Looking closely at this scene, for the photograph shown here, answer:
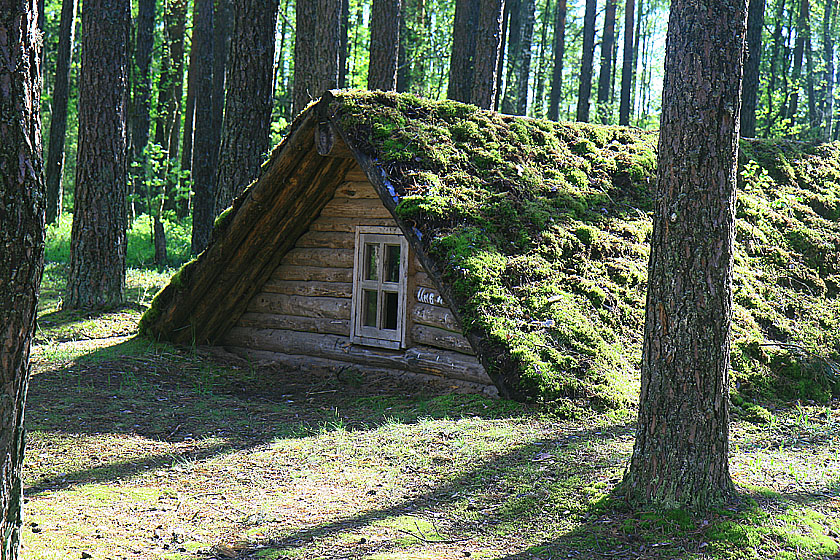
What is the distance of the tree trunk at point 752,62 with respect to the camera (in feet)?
44.4

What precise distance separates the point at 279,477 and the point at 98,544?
4.64 ft

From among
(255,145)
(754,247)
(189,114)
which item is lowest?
(754,247)

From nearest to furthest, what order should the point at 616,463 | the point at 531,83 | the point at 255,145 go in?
the point at 616,463, the point at 255,145, the point at 531,83

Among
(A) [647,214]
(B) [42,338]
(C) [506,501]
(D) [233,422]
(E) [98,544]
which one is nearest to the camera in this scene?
(E) [98,544]

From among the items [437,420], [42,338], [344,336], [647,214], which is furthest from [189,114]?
[437,420]

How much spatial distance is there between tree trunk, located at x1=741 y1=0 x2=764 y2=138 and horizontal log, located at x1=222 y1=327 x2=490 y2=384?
8855 mm

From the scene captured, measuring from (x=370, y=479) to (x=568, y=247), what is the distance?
147 inches

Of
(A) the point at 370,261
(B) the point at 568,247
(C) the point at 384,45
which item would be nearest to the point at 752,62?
(C) the point at 384,45

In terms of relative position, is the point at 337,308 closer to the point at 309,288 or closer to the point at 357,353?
the point at 309,288

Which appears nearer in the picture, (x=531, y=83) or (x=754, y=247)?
(x=754, y=247)

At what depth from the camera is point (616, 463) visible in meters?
4.91

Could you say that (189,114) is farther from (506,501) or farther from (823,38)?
(823,38)

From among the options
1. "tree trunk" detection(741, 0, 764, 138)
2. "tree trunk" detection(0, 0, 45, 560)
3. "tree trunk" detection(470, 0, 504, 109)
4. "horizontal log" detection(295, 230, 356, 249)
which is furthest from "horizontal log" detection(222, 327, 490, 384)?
"tree trunk" detection(741, 0, 764, 138)

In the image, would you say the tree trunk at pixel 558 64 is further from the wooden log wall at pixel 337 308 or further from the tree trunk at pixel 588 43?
the wooden log wall at pixel 337 308
